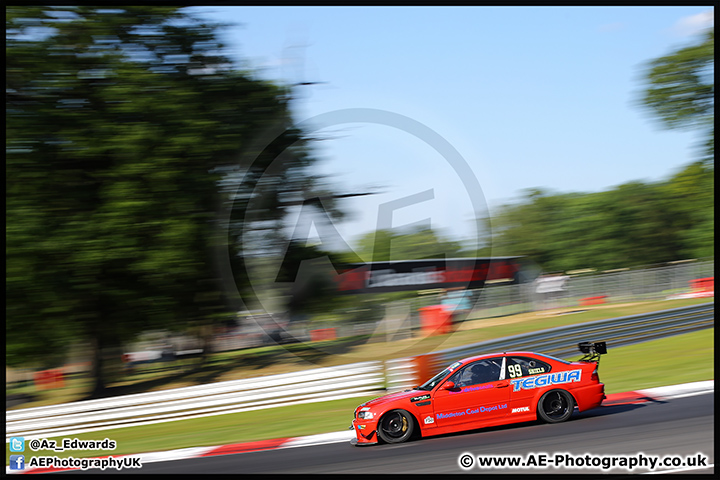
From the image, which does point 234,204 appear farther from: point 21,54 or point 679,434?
point 679,434

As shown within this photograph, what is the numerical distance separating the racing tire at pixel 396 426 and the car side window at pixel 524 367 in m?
1.44

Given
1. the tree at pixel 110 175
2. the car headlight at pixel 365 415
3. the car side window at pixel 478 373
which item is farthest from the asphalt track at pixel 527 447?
the tree at pixel 110 175

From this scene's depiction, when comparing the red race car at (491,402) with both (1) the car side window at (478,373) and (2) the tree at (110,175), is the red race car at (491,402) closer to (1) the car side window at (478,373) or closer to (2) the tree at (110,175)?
(1) the car side window at (478,373)

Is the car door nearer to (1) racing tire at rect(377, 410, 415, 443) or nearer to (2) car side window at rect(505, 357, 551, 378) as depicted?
(2) car side window at rect(505, 357, 551, 378)

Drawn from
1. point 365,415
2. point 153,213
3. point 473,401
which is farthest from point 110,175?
point 473,401

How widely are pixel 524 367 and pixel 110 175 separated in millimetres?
9882

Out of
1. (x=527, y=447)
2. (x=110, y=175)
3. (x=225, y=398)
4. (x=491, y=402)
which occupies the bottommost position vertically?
(x=225, y=398)

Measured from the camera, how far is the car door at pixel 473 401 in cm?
736

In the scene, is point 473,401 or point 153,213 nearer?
point 473,401

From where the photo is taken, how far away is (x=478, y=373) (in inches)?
296

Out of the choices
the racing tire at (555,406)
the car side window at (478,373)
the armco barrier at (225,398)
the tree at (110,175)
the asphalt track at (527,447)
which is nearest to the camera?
the asphalt track at (527,447)

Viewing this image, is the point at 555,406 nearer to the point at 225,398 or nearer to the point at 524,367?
the point at 524,367

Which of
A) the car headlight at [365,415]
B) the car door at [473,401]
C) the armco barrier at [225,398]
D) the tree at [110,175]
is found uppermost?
the tree at [110,175]
